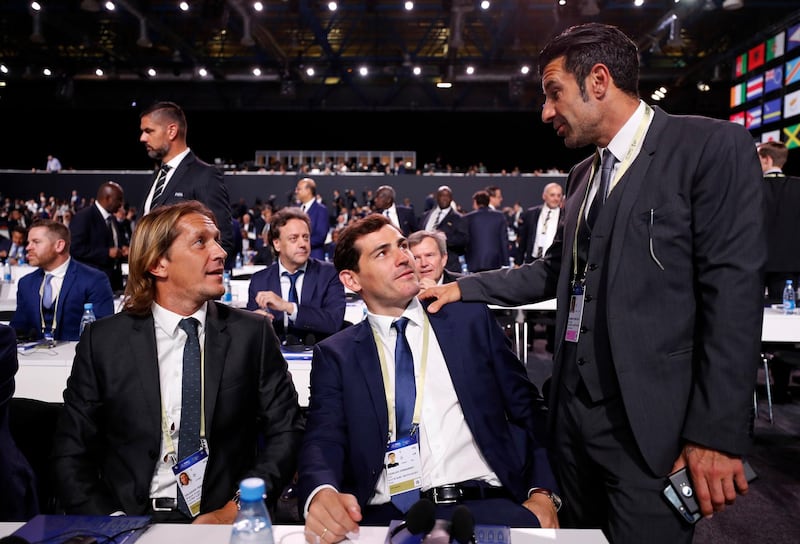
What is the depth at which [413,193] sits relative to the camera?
15.5 metres

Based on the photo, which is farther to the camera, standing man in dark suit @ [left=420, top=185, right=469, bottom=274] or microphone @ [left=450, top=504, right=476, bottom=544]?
standing man in dark suit @ [left=420, top=185, right=469, bottom=274]

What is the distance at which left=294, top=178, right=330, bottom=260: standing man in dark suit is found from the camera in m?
6.02

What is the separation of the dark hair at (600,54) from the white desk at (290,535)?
3.39 ft

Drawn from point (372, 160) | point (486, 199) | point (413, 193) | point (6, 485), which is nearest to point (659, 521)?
point (6, 485)

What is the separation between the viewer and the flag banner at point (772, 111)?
11773 millimetres

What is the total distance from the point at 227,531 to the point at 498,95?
72.9 feet

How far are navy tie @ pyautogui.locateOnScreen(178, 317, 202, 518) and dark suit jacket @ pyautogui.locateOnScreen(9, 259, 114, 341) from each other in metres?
2.05

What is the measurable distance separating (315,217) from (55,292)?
10.2 ft

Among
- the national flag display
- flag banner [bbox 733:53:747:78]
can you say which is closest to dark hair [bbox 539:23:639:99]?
the national flag display

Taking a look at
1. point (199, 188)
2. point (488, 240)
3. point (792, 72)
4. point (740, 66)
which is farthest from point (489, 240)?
point (740, 66)

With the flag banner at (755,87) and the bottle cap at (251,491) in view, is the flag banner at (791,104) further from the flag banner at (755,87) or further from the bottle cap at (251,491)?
the bottle cap at (251,491)

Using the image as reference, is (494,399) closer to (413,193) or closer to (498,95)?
(413,193)

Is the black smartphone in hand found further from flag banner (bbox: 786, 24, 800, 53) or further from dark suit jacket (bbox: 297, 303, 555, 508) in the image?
flag banner (bbox: 786, 24, 800, 53)

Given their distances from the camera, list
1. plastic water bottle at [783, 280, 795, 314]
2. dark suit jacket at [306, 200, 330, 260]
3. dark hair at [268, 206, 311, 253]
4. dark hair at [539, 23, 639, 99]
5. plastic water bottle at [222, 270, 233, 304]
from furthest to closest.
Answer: dark suit jacket at [306, 200, 330, 260]
plastic water bottle at [222, 270, 233, 304]
plastic water bottle at [783, 280, 795, 314]
dark hair at [268, 206, 311, 253]
dark hair at [539, 23, 639, 99]
